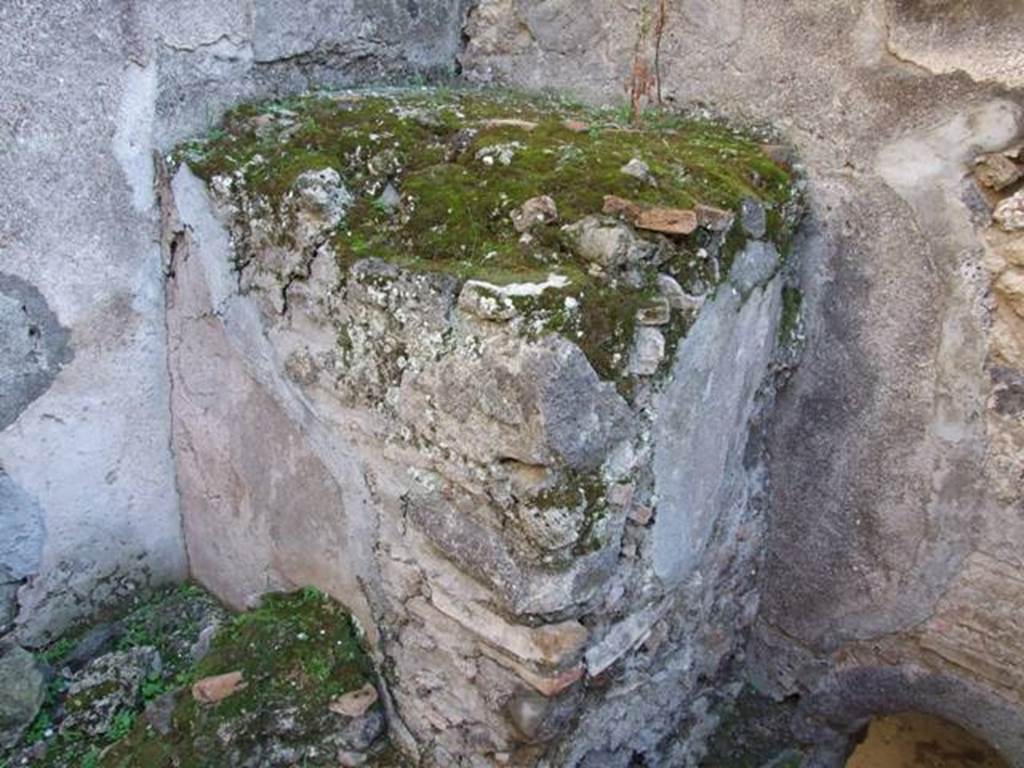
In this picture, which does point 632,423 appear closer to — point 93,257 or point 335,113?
point 335,113

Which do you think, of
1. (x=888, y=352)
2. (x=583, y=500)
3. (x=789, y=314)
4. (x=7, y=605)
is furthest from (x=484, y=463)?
(x=7, y=605)

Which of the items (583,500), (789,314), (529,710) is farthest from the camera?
(789,314)

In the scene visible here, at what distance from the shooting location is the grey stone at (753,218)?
2309 millimetres

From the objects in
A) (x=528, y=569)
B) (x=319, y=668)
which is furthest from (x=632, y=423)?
(x=319, y=668)

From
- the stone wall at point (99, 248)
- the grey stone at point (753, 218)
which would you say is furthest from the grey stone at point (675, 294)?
the stone wall at point (99, 248)

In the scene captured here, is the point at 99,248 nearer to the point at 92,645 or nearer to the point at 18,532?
the point at 18,532

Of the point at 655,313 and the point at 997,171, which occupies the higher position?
the point at 997,171

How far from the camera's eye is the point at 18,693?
2619 millimetres

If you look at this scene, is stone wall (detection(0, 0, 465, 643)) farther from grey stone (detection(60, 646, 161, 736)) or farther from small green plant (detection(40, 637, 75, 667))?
grey stone (detection(60, 646, 161, 736))

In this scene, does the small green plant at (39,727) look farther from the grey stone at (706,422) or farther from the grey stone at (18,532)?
the grey stone at (706,422)

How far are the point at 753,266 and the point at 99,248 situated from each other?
195cm

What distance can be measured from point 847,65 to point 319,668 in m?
2.25

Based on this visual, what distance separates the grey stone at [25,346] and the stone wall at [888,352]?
208 cm

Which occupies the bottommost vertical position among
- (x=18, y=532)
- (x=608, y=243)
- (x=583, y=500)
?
(x=18, y=532)
